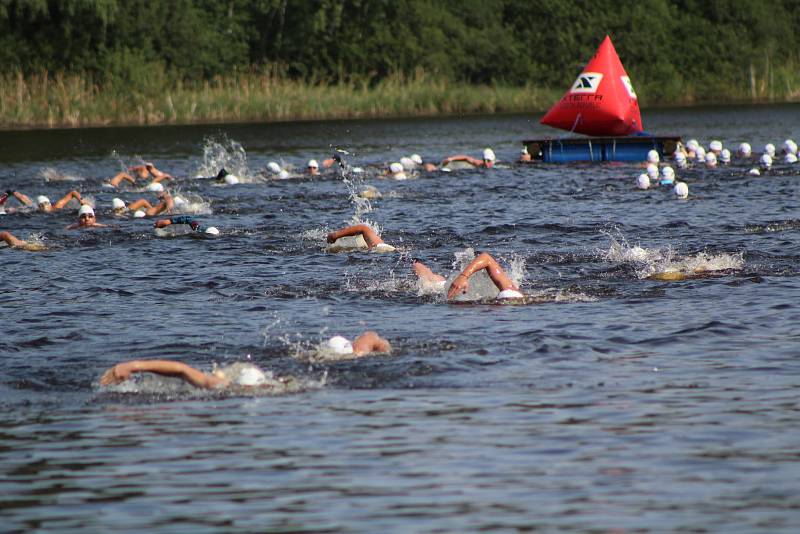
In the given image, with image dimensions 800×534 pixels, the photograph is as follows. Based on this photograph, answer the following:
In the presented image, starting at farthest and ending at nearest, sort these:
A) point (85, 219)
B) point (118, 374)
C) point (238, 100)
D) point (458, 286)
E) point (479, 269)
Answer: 1. point (238, 100)
2. point (85, 219)
3. point (458, 286)
4. point (479, 269)
5. point (118, 374)

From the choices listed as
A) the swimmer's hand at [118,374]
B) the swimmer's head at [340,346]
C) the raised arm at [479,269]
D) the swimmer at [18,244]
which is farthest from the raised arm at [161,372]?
the swimmer at [18,244]

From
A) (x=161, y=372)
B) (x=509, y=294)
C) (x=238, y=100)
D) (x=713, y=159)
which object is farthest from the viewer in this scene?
(x=238, y=100)

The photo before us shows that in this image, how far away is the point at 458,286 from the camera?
1562 centimetres

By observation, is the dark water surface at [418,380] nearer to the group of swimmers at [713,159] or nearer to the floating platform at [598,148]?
the group of swimmers at [713,159]

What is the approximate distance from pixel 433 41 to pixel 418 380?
225ft

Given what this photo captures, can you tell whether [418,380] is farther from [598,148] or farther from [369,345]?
[598,148]

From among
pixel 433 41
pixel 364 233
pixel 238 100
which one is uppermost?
pixel 433 41

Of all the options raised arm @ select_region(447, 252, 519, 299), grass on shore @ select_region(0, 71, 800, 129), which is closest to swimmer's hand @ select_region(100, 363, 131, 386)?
raised arm @ select_region(447, 252, 519, 299)

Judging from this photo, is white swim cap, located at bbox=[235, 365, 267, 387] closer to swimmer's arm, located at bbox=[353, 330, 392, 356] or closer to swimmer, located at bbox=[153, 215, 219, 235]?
swimmer's arm, located at bbox=[353, 330, 392, 356]

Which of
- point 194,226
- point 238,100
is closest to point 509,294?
point 194,226

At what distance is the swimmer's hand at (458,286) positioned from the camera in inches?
609

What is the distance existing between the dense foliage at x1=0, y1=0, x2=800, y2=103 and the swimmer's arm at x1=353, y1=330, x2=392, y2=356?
54.0 meters

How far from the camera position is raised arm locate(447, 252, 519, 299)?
15.3m

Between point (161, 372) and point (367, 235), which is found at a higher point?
point (367, 235)
